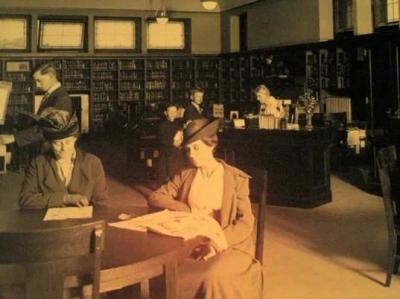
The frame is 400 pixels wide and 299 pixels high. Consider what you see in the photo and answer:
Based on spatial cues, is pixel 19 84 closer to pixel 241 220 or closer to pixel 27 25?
pixel 27 25

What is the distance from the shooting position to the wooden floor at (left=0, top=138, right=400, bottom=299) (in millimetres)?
3770

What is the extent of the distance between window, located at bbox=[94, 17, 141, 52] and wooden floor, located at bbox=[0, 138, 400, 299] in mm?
6554

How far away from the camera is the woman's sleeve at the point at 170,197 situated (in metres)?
2.70

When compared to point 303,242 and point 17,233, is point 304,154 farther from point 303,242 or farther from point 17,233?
point 17,233

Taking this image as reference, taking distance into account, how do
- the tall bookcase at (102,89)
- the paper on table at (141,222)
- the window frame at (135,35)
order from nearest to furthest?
the paper on table at (141,222)
the tall bookcase at (102,89)
the window frame at (135,35)

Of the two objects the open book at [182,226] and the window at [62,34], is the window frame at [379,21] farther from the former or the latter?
the open book at [182,226]

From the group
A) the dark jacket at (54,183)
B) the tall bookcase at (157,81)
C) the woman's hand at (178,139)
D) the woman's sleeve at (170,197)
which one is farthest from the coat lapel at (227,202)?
Answer: the tall bookcase at (157,81)

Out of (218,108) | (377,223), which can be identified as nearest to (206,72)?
(218,108)

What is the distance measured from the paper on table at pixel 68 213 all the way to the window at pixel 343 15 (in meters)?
9.23

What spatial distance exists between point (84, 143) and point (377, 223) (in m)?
9.07

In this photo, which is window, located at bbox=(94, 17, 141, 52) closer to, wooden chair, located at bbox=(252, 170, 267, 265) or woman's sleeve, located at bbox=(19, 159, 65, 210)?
woman's sleeve, located at bbox=(19, 159, 65, 210)

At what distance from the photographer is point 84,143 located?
13336 millimetres

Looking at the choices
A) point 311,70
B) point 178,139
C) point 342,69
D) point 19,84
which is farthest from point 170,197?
point 19,84

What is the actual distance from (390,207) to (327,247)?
1.22 m
